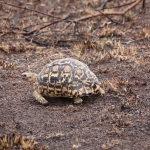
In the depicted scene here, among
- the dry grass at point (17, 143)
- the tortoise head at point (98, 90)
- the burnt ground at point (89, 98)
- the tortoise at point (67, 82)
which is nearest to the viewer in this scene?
the dry grass at point (17, 143)

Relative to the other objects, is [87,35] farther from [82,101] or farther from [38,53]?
[82,101]

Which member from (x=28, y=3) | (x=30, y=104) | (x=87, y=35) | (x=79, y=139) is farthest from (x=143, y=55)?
(x=28, y=3)

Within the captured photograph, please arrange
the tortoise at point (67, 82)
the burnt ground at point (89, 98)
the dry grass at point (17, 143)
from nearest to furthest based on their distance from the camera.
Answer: the dry grass at point (17, 143) → the burnt ground at point (89, 98) → the tortoise at point (67, 82)

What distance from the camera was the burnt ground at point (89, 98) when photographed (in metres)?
5.18

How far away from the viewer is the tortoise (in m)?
6.05

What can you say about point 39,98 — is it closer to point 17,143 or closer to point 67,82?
point 67,82

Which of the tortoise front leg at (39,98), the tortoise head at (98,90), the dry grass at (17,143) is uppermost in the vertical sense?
the tortoise head at (98,90)

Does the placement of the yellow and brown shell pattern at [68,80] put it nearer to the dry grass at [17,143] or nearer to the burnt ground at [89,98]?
the burnt ground at [89,98]

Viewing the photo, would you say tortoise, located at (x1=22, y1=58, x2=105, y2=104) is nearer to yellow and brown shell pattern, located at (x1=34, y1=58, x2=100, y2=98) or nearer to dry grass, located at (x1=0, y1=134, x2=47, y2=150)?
yellow and brown shell pattern, located at (x1=34, y1=58, x2=100, y2=98)

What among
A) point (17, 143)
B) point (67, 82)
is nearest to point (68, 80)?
point (67, 82)

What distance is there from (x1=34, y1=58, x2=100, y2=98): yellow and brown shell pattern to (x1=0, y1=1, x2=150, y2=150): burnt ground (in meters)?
0.20

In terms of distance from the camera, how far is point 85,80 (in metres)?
6.10

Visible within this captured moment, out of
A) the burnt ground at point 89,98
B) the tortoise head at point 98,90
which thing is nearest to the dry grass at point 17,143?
the burnt ground at point 89,98

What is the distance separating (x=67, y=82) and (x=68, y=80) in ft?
0.10
